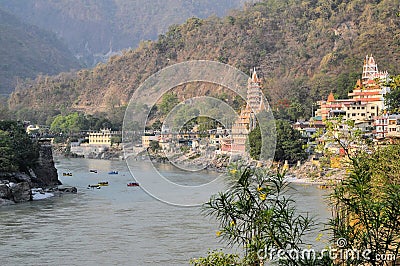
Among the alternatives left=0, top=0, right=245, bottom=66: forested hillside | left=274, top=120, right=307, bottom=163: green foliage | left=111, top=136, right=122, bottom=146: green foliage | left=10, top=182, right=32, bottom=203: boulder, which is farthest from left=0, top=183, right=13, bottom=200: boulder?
left=0, top=0, right=245, bottom=66: forested hillside

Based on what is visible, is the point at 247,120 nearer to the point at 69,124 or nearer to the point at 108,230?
the point at 108,230

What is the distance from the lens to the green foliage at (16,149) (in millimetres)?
17734

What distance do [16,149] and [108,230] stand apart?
749cm

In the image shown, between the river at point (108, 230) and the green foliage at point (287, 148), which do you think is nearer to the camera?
the river at point (108, 230)

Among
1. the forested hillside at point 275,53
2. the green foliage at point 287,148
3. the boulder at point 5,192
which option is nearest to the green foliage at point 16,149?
the boulder at point 5,192

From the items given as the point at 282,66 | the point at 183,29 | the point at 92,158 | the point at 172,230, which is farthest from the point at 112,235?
the point at 183,29

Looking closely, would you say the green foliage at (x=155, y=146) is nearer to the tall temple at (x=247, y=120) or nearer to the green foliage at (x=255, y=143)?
the tall temple at (x=247, y=120)

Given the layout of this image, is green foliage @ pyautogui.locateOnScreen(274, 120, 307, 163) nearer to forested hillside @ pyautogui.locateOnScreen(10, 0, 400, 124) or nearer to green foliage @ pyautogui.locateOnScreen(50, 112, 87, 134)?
forested hillside @ pyautogui.locateOnScreen(10, 0, 400, 124)

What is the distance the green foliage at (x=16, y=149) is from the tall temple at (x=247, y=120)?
6310mm

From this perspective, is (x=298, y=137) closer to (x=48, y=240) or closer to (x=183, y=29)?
(x=48, y=240)

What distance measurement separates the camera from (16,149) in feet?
63.0

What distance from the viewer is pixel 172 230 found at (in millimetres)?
12344

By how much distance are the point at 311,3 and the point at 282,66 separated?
261 inches

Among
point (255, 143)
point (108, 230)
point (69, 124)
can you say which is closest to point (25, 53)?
point (69, 124)
